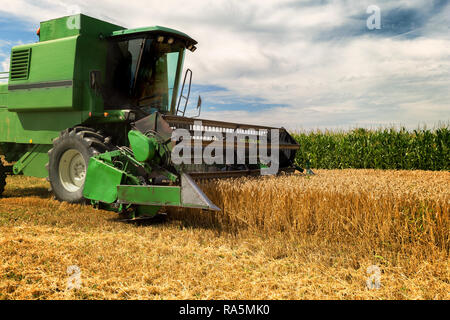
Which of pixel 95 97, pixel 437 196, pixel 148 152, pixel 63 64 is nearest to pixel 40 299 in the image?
pixel 148 152

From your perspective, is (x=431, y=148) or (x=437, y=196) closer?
(x=437, y=196)

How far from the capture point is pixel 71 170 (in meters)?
5.93

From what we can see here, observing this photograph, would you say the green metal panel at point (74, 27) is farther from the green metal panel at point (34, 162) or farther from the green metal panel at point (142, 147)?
the green metal panel at point (142, 147)

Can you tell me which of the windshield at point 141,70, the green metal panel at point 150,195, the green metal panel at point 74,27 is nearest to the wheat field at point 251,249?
the green metal panel at point 150,195

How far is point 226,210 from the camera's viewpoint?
4.58m

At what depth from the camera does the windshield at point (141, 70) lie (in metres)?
6.16

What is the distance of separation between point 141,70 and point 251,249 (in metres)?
3.85

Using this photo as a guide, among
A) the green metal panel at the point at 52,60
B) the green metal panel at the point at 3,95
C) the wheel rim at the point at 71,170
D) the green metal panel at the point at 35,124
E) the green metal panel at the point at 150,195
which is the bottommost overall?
the green metal panel at the point at 150,195

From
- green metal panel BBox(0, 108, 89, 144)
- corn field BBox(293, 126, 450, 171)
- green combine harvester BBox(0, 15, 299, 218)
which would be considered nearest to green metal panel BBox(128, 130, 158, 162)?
green combine harvester BBox(0, 15, 299, 218)

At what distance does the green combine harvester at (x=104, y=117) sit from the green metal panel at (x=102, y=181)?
1 cm

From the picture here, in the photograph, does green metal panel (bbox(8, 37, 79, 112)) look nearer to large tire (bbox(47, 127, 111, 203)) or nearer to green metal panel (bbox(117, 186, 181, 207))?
large tire (bbox(47, 127, 111, 203))

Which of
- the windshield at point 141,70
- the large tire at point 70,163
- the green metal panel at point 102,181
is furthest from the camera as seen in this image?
the windshield at point 141,70
